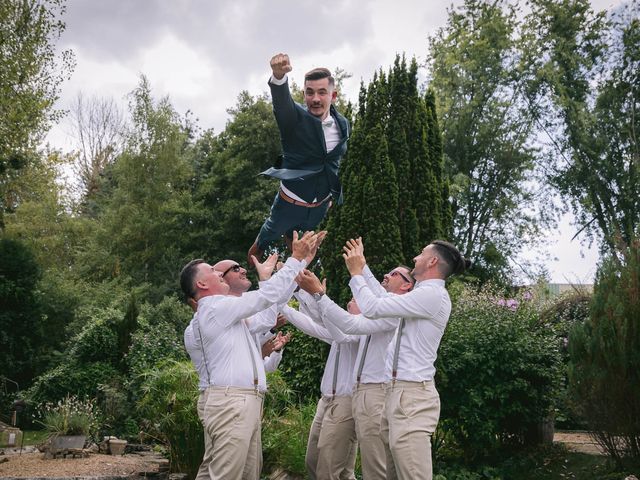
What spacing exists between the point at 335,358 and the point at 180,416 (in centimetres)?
244

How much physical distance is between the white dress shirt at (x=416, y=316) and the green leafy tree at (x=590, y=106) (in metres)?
19.9

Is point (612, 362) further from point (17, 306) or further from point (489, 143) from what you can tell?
point (489, 143)

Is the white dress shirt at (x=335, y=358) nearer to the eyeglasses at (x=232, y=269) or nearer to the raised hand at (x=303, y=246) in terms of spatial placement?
the eyeglasses at (x=232, y=269)

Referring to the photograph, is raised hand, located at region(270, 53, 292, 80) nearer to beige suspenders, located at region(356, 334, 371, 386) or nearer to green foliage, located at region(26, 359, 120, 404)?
beige suspenders, located at region(356, 334, 371, 386)

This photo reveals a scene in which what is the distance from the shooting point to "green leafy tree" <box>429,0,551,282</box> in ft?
78.4

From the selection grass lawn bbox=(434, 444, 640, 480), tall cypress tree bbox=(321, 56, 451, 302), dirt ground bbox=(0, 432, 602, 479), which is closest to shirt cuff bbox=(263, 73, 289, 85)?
tall cypress tree bbox=(321, 56, 451, 302)

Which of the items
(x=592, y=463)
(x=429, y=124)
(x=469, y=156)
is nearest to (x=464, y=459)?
(x=592, y=463)

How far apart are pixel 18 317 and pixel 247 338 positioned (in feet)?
39.7

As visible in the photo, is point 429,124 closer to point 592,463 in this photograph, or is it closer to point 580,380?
point 580,380

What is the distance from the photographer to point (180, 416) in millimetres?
7434

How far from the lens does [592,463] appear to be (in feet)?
28.0

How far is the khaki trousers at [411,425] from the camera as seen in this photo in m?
4.36

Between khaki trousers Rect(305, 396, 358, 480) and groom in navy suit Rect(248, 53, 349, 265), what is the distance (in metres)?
1.49

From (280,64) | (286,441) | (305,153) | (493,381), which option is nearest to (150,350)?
(286,441)
